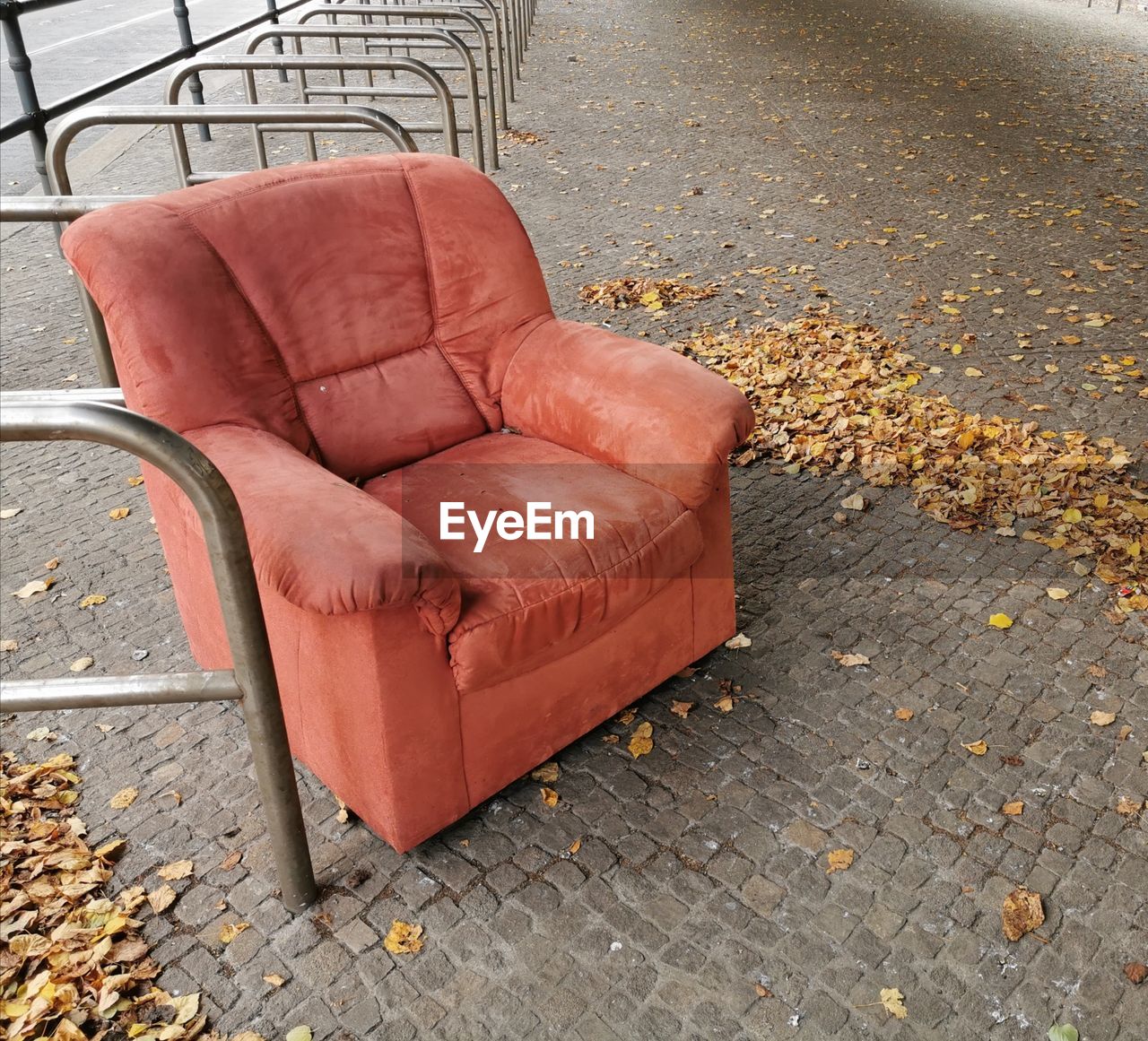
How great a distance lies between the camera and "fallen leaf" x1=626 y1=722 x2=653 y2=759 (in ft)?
9.00

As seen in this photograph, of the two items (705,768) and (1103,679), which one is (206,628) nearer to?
(705,768)

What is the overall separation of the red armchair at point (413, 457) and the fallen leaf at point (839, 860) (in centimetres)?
64

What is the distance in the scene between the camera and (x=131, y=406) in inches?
99.7

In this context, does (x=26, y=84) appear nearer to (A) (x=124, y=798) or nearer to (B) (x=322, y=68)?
(B) (x=322, y=68)

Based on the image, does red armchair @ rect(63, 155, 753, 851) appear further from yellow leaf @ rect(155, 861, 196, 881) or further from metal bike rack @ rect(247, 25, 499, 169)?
metal bike rack @ rect(247, 25, 499, 169)

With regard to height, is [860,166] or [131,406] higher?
[131,406]

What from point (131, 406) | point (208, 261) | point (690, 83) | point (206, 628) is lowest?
point (690, 83)

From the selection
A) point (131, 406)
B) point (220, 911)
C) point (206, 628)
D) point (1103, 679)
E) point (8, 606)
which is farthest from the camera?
point (8, 606)

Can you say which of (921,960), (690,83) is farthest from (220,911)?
(690,83)

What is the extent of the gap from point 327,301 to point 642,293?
10.6 feet

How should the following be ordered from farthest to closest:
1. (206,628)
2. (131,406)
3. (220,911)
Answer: (206,628) < (131,406) < (220,911)

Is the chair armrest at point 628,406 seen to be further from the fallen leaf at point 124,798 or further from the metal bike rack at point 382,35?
the metal bike rack at point 382,35

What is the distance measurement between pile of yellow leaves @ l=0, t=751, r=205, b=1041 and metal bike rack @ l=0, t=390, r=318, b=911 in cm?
32

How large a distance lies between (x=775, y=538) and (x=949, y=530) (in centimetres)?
58
